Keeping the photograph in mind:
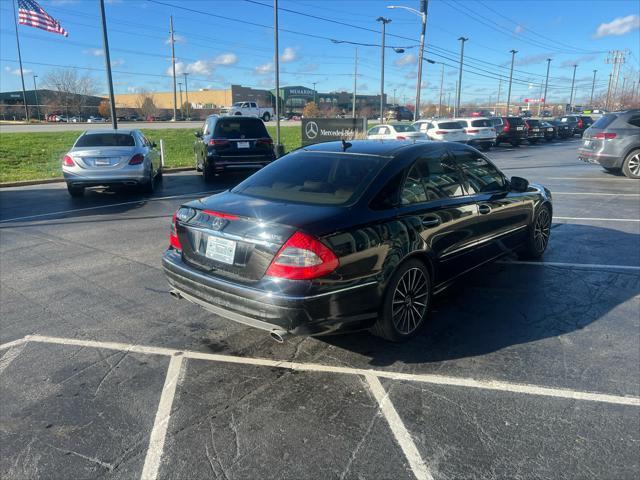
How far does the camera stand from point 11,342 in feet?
12.9

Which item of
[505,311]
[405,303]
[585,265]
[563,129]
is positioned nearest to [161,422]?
[405,303]

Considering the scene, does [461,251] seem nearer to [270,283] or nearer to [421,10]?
[270,283]

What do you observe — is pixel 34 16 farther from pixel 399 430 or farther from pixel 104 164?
pixel 399 430

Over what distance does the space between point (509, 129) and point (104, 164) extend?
2472cm

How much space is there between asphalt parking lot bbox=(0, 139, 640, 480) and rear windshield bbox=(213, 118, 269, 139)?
7831 mm

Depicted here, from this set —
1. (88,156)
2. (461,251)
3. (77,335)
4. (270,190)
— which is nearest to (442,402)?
(461,251)

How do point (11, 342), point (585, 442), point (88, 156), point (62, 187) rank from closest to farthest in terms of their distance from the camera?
1. point (585, 442)
2. point (11, 342)
3. point (88, 156)
4. point (62, 187)

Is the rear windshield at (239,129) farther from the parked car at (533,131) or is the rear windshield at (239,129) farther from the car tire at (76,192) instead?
the parked car at (533,131)

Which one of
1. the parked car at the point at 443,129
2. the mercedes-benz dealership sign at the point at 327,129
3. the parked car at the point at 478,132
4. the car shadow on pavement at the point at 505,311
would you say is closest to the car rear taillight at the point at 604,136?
the car shadow on pavement at the point at 505,311

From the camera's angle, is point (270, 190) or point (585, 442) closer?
point (585, 442)

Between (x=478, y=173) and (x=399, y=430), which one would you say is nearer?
(x=399, y=430)

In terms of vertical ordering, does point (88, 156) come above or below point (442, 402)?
above

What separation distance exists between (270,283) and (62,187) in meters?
11.5

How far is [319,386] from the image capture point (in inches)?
131
